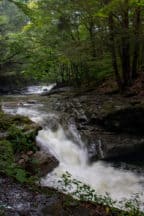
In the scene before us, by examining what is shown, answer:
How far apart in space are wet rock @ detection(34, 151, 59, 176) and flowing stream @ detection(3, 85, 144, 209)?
142 mm

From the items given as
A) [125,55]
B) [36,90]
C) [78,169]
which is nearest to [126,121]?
[78,169]

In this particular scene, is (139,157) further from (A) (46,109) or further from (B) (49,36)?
(B) (49,36)

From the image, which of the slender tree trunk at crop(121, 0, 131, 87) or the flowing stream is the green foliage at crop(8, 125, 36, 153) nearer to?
the flowing stream

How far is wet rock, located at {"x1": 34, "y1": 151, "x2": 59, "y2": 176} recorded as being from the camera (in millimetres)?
9891

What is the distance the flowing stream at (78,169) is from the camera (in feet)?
31.5

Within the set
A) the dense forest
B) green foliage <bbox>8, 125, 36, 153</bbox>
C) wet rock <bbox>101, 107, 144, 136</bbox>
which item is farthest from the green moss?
wet rock <bbox>101, 107, 144, 136</bbox>

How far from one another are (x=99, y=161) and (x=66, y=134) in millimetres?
1760

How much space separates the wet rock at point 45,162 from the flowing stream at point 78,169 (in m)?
0.14

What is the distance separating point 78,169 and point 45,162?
57.2 inches

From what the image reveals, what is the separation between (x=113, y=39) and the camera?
54.2 feet

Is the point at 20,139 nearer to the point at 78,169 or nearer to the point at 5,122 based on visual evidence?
the point at 5,122

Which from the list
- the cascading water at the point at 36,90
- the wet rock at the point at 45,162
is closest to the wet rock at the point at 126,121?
the wet rock at the point at 45,162

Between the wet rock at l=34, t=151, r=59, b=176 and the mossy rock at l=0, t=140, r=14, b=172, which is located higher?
the mossy rock at l=0, t=140, r=14, b=172

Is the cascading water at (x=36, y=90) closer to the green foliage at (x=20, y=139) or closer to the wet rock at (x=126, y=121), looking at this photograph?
the wet rock at (x=126, y=121)
